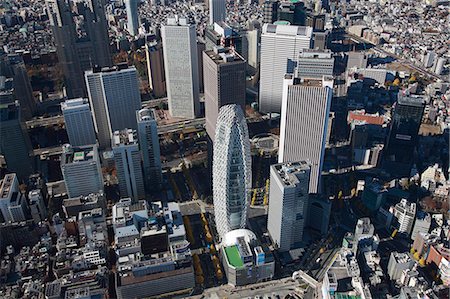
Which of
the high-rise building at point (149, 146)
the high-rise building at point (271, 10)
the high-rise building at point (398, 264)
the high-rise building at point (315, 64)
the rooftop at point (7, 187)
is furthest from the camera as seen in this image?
the high-rise building at point (271, 10)

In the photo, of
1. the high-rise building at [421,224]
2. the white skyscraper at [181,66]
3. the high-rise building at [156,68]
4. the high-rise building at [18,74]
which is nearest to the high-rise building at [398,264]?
the high-rise building at [421,224]

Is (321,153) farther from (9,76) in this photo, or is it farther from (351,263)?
(9,76)

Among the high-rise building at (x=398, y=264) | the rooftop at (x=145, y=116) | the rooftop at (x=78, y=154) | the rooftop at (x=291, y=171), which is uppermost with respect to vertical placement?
the rooftop at (x=145, y=116)

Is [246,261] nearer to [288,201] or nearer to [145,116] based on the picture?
[288,201]

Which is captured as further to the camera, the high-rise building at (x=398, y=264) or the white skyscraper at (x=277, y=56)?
the white skyscraper at (x=277, y=56)

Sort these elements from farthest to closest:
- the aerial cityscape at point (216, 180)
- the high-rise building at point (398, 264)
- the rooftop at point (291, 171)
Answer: the rooftop at point (291, 171) → the aerial cityscape at point (216, 180) → the high-rise building at point (398, 264)

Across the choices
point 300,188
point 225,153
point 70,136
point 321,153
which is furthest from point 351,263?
point 70,136

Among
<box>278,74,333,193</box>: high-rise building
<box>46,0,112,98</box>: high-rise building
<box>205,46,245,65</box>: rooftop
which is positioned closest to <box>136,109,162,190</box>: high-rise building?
<box>205,46,245,65</box>: rooftop

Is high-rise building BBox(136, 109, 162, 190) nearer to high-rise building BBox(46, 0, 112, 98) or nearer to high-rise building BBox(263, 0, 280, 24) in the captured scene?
high-rise building BBox(46, 0, 112, 98)

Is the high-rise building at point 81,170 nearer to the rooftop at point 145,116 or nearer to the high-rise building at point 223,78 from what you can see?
the rooftop at point 145,116
